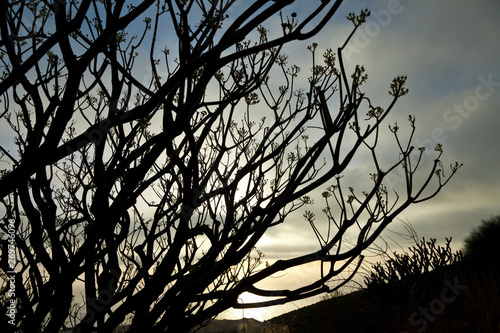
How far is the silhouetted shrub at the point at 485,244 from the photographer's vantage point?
1232cm

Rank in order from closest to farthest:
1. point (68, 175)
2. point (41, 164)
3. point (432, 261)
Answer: point (41, 164)
point (68, 175)
point (432, 261)

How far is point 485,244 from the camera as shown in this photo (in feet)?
42.2

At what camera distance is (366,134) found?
8.43 feet

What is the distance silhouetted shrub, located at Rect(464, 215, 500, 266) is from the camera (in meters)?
12.3

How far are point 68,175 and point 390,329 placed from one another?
6360mm

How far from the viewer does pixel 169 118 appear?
2.68 meters

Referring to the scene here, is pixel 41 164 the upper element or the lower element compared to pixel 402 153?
lower

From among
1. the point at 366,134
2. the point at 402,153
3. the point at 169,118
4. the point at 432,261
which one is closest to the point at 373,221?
the point at 402,153

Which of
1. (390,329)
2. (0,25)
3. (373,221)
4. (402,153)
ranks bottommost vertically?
(390,329)

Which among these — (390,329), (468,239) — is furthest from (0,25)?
(468,239)

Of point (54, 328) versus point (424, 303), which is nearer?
point (54, 328)

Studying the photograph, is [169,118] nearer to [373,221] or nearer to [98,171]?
[98,171]

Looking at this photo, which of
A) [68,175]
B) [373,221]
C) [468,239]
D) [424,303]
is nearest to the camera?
[373,221]

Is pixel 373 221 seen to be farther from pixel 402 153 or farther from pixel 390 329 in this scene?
pixel 390 329
